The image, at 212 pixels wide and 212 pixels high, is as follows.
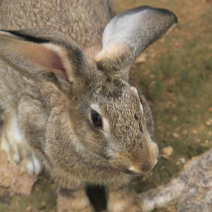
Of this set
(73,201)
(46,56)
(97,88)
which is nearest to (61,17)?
(46,56)

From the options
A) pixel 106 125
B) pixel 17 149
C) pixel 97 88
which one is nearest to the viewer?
pixel 106 125

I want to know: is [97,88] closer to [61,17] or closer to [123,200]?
[61,17]

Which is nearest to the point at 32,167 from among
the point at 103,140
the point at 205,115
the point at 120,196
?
the point at 120,196

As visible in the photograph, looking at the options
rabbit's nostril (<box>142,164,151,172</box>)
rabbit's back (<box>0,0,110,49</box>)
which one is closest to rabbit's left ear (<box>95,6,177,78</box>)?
rabbit's back (<box>0,0,110,49</box>)

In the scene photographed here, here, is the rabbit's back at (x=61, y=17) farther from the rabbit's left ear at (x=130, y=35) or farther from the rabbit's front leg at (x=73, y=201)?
the rabbit's front leg at (x=73, y=201)

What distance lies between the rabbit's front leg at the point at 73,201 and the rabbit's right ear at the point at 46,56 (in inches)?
42.0

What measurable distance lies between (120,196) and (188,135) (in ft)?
2.93

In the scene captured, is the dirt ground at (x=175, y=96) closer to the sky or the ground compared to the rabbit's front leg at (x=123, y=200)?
closer to the sky

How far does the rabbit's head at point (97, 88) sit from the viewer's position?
126 inches

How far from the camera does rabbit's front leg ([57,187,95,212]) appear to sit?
4.16 m

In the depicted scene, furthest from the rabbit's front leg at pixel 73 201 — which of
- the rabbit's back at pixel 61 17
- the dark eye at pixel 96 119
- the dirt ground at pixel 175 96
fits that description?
the rabbit's back at pixel 61 17

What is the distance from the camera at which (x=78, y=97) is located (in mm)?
3492

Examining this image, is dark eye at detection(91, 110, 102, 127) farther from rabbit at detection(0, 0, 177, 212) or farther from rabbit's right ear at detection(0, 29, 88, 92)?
rabbit's right ear at detection(0, 29, 88, 92)

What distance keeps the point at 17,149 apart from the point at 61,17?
1300 millimetres
